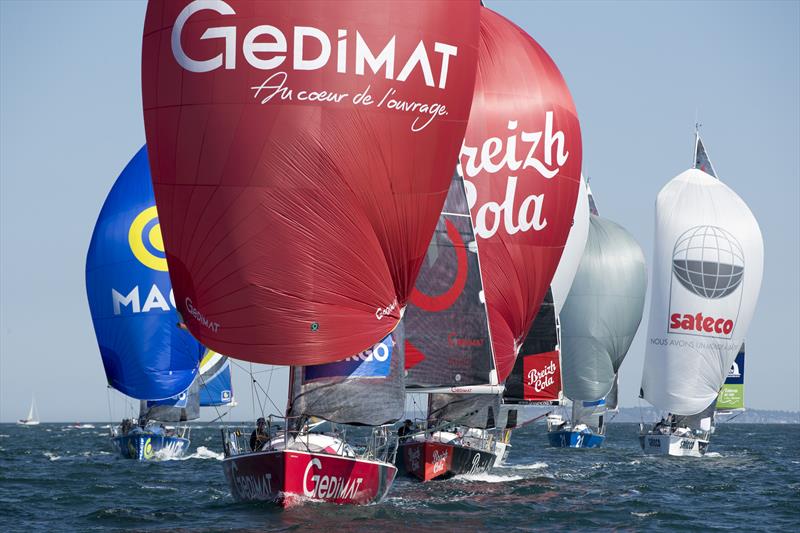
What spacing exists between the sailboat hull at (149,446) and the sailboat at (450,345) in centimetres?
1431

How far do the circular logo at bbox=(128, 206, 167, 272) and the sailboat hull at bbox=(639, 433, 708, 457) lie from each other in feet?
62.4

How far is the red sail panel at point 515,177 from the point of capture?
2847 centimetres

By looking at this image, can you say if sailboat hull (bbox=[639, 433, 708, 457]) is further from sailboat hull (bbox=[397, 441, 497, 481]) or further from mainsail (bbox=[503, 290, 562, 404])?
sailboat hull (bbox=[397, 441, 497, 481])

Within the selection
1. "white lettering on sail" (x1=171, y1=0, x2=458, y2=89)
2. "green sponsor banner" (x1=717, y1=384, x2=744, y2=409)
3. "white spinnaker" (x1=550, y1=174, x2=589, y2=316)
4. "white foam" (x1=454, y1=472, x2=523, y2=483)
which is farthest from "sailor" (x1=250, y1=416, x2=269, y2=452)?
"green sponsor banner" (x1=717, y1=384, x2=744, y2=409)

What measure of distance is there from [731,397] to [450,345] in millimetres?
28785

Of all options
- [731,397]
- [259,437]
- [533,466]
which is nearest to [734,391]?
[731,397]

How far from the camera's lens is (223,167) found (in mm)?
18875

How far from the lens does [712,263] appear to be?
1570 inches

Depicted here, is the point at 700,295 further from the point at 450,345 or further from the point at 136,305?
the point at 136,305

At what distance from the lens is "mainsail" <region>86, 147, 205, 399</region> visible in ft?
109

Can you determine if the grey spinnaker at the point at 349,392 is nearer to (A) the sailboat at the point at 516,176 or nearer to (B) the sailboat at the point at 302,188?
(B) the sailboat at the point at 302,188

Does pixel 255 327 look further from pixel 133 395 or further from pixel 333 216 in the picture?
pixel 133 395

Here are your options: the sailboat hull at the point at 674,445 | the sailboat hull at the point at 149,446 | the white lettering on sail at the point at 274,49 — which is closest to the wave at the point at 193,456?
the sailboat hull at the point at 149,446

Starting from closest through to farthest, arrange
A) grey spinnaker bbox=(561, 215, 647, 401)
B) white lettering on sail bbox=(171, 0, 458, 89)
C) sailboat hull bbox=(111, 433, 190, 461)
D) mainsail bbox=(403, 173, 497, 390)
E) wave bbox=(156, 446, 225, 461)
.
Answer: white lettering on sail bbox=(171, 0, 458, 89) < mainsail bbox=(403, 173, 497, 390) < sailboat hull bbox=(111, 433, 190, 461) < wave bbox=(156, 446, 225, 461) < grey spinnaker bbox=(561, 215, 647, 401)
